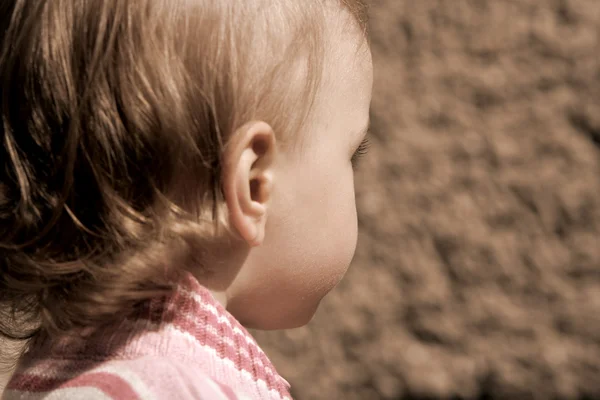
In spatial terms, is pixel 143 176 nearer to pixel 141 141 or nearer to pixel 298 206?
pixel 141 141

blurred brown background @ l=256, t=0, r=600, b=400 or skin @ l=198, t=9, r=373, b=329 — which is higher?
skin @ l=198, t=9, r=373, b=329

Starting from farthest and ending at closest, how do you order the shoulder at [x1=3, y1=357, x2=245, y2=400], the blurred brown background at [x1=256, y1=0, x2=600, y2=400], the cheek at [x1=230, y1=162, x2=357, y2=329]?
the blurred brown background at [x1=256, y1=0, x2=600, y2=400], the cheek at [x1=230, y1=162, x2=357, y2=329], the shoulder at [x1=3, y1=357, x2=245, y2=400]

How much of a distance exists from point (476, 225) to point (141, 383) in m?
2.16

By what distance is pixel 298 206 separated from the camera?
4.10 ft

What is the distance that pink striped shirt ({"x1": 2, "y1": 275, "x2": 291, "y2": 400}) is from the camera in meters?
1.02

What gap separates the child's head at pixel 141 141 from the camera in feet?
3.55

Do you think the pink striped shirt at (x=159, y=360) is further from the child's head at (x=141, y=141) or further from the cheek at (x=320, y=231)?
the cheek at (x=320, y=231)

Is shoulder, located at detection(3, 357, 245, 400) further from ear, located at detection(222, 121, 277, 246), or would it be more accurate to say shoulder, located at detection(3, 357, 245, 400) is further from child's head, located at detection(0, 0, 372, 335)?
ear, located at detection(222, 121, 277, 246)

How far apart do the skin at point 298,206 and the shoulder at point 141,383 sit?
0.18 meters

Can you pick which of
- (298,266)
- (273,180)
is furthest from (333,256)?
(273,180)

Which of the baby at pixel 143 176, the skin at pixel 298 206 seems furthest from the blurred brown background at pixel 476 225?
the baby at pixel 143 176

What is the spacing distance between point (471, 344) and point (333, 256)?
5.87 feet

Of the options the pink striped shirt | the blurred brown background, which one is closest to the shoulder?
the pink striped shirt

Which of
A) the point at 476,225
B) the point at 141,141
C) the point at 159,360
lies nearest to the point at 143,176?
the point at 141,141
